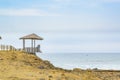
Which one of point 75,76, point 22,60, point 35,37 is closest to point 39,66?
point 22,60

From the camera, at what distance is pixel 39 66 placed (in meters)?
49.9

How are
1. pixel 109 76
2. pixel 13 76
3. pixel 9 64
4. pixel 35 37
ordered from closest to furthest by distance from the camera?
pixel 13 76, pixel 9 64, pixel 109 76, pixel 35 37

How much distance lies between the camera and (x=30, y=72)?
4362 centimetres

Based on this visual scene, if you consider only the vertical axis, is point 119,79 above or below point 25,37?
below

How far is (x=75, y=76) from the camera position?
4491 centimetres

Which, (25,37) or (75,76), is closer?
(75,76)

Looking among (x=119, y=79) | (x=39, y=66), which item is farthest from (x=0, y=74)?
(x=119, y=79)

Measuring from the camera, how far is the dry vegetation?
41.9 metres

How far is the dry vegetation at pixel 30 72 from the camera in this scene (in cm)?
4194

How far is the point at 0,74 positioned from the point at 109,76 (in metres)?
12.3

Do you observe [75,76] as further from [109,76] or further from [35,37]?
[35,37]

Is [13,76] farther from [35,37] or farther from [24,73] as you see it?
[35,37]

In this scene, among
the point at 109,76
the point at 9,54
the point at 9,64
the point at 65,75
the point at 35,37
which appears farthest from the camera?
the point at 35,37

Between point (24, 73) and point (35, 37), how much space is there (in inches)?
941
